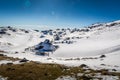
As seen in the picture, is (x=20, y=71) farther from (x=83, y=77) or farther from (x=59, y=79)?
(x=83, y=77)

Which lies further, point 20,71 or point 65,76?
point 20,71

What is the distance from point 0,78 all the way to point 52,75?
10.1 meters

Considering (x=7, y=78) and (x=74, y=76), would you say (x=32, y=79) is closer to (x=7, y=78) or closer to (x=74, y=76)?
(x=7, y=78)

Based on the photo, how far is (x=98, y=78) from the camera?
102 ft

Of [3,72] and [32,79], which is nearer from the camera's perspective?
[32,79]


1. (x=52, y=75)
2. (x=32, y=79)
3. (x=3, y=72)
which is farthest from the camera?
(x=3, y=72)

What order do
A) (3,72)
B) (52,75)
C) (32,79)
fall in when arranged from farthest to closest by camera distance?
(3,72) < (52,75) < (32,79)

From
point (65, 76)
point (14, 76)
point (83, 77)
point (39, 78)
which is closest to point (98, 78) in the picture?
point (83, 77)

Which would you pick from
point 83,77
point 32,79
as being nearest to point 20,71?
point 32,79

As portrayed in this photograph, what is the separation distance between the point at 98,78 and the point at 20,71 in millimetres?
16722

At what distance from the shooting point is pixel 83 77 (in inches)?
1234

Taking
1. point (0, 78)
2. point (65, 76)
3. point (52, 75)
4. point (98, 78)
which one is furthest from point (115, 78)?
point (0, 78)

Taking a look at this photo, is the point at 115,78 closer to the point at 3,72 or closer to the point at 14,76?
the point at 14,76

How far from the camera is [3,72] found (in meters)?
35.6
